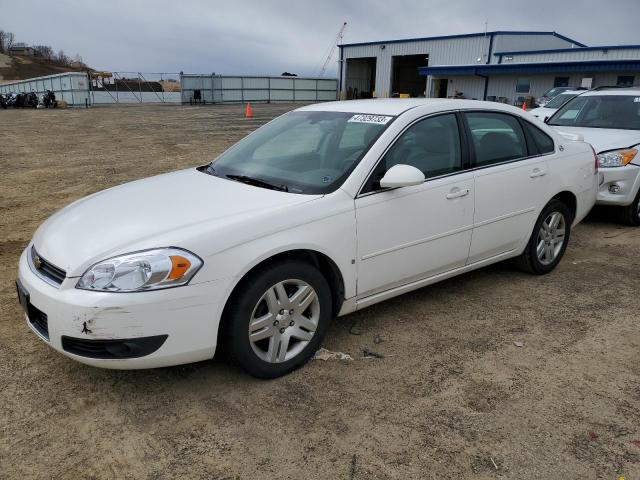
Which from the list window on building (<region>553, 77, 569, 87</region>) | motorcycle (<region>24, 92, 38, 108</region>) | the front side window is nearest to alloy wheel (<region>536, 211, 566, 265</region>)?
the front side window

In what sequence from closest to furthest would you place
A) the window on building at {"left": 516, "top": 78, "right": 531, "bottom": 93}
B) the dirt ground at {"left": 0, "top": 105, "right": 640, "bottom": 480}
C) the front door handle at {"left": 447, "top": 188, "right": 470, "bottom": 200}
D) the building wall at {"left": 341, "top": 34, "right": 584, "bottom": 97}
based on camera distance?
1. the dirt ground at {"left": 0, "top": 105, "right": 640, "bottom": 480}
2. the front door handle at {"left": 447, "top": 188, "right": 470, "bottom": 200}
3. the window on building at {"left": 516, "top": 78, "right": 531, "bottom": 93}
4. the building wall at {"left": 341, "top": 34, "right": 584, "bottom": 97}

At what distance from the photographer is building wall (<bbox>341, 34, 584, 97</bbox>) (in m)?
38.4

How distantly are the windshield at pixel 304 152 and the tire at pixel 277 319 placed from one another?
0.61 meters

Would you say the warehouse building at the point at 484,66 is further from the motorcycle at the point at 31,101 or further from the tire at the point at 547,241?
the tire at the point at 547,241

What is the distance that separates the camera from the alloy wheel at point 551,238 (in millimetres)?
4836

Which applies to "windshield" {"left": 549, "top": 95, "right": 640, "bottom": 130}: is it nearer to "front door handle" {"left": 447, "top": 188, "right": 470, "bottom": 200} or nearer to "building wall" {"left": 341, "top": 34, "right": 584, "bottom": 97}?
"front door handle" {"left": 447, "top": 188, "right": 470, "bottom": 200}

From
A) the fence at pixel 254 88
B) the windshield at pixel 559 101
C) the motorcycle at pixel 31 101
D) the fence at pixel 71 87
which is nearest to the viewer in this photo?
the windshield at pixel 559 101

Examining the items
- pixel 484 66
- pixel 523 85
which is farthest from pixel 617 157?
pixel 484 66

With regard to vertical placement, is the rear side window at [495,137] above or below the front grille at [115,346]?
above

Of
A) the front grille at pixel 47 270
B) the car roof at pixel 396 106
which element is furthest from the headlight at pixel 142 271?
the car roof at pixel 396 106

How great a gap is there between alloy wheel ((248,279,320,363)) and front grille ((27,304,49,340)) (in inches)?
42.3

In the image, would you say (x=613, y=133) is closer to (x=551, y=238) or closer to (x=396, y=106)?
(x=551, y=238)

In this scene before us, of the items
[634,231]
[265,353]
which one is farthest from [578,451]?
[634,231]

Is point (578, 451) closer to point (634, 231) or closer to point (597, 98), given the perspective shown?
point (634, 231)
